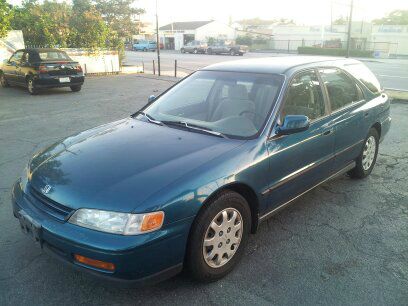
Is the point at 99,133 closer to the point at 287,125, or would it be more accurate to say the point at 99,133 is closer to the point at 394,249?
the point at 287,125

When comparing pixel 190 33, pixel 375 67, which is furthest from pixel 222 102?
pixel 190 33

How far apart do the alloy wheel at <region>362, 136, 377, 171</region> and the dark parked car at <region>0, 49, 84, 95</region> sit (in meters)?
10.3

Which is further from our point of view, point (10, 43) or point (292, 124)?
point (10, 43)

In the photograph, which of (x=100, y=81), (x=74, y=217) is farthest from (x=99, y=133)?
(x=100, y=81)

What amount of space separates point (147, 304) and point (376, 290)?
1732mm

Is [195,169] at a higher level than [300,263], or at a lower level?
higher

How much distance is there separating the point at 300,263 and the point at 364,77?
288 centimetres

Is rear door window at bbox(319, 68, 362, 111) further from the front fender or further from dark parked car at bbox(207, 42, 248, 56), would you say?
dark parked car at bbox(207, 42, 248, 56)

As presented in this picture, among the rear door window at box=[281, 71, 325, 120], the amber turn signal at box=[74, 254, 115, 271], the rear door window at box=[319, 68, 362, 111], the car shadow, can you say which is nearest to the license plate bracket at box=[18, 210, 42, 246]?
the amber turn signal at box=[74, 254, 115, 271]

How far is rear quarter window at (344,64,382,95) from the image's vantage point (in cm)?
459

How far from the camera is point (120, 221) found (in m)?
2.33

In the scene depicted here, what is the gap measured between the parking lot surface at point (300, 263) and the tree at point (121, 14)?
1045 inches

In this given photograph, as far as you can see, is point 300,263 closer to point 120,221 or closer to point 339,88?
point 120,221

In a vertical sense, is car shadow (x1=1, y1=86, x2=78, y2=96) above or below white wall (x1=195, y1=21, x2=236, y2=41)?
below
